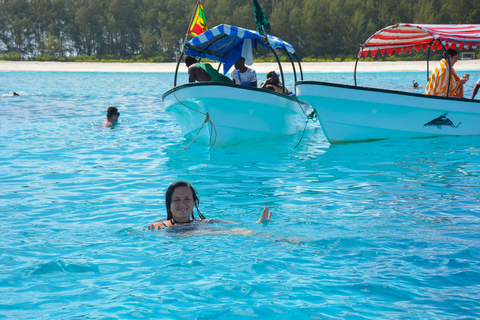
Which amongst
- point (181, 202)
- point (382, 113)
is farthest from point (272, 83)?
point (181, 202)

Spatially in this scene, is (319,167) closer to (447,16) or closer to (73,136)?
(73,136)

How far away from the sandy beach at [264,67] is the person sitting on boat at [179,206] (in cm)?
3620

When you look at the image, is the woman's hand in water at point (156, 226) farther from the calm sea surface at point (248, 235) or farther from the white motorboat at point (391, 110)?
the white motorboat at point (391, 110)

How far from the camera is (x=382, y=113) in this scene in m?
10.8

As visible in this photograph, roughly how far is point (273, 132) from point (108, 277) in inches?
293

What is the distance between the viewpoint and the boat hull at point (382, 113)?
1048 centimetres

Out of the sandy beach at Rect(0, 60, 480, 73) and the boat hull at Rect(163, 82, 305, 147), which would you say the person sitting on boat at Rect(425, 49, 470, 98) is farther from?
the sandy beach at Rect(0, 60, 480, 73)

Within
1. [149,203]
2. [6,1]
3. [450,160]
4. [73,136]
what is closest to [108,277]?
[149,203]

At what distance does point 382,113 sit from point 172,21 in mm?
56029

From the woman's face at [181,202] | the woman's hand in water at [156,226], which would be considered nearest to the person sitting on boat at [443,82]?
the woman's face at [181,202]

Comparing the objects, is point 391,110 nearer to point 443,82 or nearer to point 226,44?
point 443,82

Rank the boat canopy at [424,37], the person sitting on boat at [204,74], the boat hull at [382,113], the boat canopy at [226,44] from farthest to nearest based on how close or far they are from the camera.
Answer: the boat canopy at [424,37] → the person sitting on boat at [204,74] → the boat hull at [382,113] → the boat canopy at [226,44]

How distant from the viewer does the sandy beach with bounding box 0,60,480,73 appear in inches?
1602

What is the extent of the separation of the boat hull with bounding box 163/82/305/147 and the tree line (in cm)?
4734
